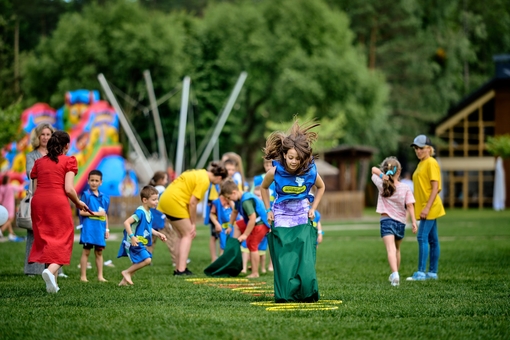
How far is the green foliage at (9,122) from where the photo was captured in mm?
27109

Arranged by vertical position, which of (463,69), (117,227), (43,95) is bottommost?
(117,227)

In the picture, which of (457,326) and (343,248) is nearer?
(457,326)

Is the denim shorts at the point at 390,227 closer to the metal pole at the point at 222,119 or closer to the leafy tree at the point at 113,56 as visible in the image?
the metal pole at the point at 222,119

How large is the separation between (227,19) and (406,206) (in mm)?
35659

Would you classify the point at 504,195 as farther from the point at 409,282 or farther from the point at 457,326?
the point at 457,326

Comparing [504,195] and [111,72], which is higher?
[111,72]

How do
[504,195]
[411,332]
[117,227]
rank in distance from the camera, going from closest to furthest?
[411,332] < [117,227] < [504,195]

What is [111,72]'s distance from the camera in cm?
4522

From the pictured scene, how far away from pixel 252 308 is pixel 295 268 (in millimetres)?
734

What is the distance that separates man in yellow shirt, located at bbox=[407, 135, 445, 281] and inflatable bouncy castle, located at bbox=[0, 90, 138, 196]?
72.3 feet

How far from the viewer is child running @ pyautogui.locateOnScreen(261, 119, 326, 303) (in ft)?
31.2

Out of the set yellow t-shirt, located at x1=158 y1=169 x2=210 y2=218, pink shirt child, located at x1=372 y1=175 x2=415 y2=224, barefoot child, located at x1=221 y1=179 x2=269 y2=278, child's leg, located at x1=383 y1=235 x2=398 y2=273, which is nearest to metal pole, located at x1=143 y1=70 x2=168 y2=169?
barefoot child, located at x1=221 y1=179 x2=269 y2=278

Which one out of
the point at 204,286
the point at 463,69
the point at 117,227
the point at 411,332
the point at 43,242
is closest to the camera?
the point at 411,332

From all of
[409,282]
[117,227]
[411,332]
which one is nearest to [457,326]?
[411,332]
